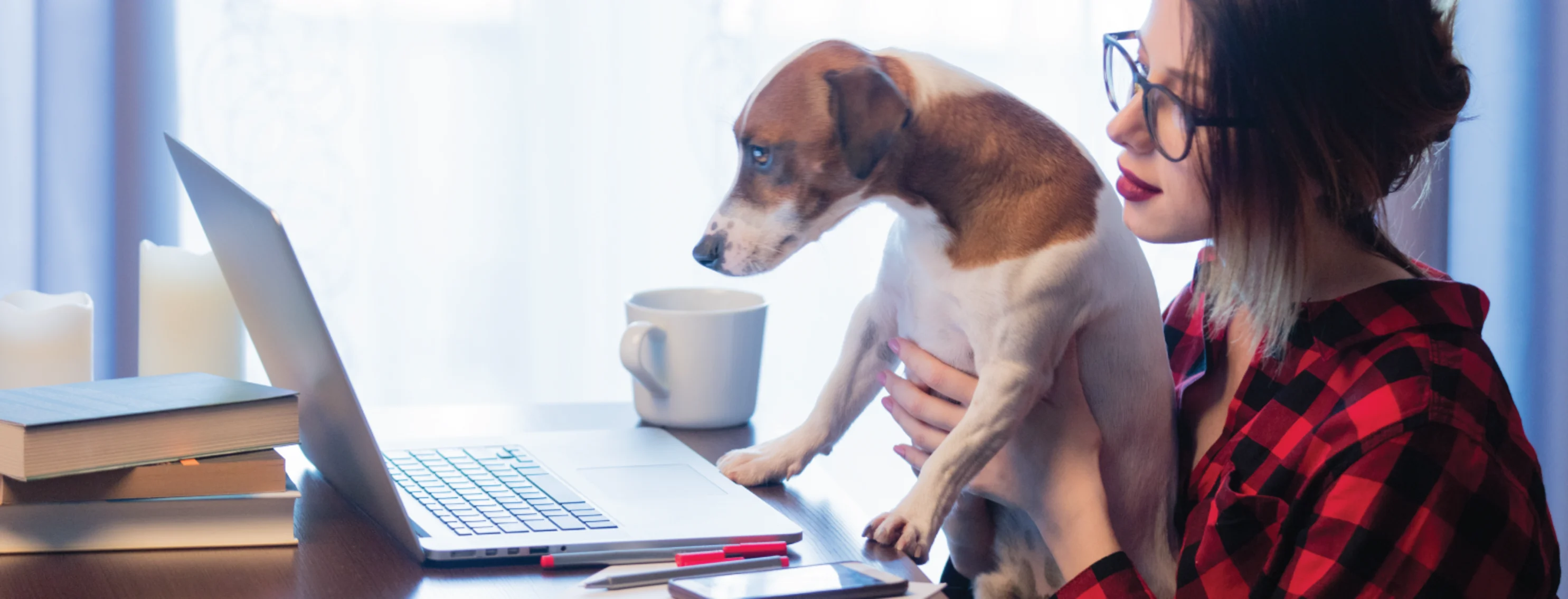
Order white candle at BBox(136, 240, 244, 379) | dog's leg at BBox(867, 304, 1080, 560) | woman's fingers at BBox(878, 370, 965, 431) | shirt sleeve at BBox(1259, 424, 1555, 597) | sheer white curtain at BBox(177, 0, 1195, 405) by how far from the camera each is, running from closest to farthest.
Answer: shirt sleeve at BBox(1259, 424, 1555, 597) < dog's leg at BBox(867, 304, 1080, 560) < woman's fingers at BBox(878, 370, 965, 431) < white candle at BBox(136, 240, 244, 379) < sheer white curtain at BBox(177, 0, 1195, 405)

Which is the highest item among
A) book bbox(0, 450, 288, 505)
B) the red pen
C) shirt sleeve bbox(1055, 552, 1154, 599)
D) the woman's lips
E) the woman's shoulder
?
the woman's lips

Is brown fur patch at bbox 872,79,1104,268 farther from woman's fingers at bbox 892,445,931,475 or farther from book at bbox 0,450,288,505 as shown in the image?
book at bbox 0,450,288,505

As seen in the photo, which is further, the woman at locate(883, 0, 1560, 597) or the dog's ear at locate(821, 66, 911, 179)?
the dog's ear at locate(821, 66, 911, 179)

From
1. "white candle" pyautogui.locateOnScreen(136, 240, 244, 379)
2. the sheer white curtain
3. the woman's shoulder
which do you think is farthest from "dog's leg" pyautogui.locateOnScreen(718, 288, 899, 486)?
the sheer white curtain

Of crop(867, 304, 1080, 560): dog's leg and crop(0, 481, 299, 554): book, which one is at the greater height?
crop(867, 304, 1080, 560): dog's leg

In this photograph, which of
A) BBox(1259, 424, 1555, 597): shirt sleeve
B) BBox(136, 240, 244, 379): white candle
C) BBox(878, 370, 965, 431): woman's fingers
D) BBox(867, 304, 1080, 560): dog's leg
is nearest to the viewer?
BBox(1259, 424, 1555, 597): shirt sleeve

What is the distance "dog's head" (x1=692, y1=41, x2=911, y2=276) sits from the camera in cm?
94

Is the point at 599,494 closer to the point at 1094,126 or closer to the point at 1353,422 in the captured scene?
the point at 1353,422

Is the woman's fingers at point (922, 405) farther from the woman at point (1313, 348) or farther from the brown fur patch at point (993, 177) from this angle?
the brown fur patch at point (993, 177)

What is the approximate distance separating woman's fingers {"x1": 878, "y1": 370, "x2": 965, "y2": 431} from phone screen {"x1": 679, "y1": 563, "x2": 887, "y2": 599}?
0.29m

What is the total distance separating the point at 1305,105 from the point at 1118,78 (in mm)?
204

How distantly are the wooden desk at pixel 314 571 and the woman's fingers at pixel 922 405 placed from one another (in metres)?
0.17

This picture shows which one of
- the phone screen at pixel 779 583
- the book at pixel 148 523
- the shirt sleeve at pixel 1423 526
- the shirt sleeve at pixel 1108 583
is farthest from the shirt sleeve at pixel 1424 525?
the book at pixel 148 523

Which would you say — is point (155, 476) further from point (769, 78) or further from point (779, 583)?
point (769, 78)
